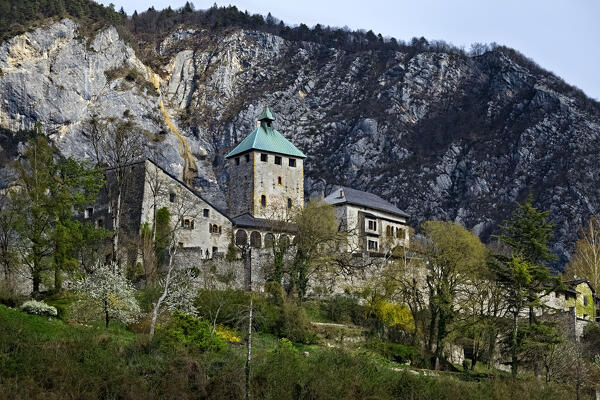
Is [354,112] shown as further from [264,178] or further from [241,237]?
[241,237]

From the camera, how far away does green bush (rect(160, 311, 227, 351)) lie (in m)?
35.9

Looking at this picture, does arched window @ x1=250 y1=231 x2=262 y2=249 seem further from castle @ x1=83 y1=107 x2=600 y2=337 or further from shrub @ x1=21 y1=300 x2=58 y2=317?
shrub @ x1=21 y1=300 x2=58 y2=317

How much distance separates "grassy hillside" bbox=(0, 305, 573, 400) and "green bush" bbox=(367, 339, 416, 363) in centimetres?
825

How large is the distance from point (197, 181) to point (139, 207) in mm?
57070

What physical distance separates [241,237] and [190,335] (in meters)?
31.2

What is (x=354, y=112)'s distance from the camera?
132250 mm

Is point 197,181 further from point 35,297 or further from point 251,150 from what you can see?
point 35,297

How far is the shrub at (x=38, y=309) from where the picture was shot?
38656 millimetres

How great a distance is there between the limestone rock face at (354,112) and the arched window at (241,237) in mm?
42767

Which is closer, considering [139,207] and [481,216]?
[139,207]

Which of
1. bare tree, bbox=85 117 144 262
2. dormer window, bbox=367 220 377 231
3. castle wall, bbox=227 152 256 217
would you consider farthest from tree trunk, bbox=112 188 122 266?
dormer window, bbox=367 220 377 231

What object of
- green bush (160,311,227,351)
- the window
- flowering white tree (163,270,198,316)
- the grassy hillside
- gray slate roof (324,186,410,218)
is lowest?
the grassy hillside

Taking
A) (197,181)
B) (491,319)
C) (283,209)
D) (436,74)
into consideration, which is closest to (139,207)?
(283,209)

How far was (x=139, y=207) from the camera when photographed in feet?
200
